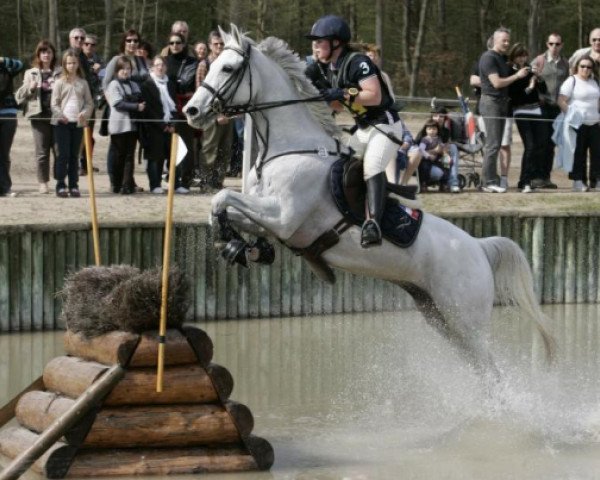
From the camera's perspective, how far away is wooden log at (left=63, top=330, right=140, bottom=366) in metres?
7.87

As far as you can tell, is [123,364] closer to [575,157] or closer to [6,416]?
[6,416]

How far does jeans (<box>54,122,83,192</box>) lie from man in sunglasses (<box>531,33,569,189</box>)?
571 cm

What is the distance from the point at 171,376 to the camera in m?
8.00

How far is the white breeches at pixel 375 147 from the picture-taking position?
349 inches

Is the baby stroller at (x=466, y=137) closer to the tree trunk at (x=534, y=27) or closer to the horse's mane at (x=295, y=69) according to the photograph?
the horse's mane at (x=295, y=69)

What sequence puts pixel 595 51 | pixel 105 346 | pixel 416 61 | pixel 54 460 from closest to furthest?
1. pixel 54 460
2. pixel 105 346
3. pixel 595 51
4. pixel 416 61

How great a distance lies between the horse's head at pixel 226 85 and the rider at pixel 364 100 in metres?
0.46

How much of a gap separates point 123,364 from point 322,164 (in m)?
1.91

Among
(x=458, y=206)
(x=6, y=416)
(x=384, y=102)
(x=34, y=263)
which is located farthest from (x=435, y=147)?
(x=6, y=416)

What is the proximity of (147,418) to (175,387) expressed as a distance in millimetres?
241

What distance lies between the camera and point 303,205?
8641 millimetres

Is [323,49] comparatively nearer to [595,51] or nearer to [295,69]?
[295,69]

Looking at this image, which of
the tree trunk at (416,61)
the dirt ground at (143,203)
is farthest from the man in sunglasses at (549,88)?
the tree trunk at (416,61)

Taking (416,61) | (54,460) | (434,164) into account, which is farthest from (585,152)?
(416,61)
